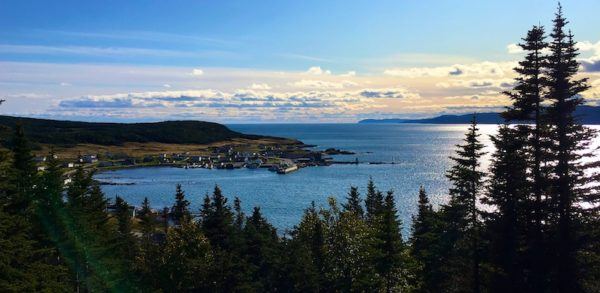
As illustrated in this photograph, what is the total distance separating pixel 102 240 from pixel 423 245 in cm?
2837

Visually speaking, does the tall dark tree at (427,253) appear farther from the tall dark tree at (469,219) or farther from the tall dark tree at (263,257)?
the tall dark tree at (263,257)

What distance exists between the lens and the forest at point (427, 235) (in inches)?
1105

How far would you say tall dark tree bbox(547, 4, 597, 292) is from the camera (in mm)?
28516

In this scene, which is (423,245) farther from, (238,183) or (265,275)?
(238,183)

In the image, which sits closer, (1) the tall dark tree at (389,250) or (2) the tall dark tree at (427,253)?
(1) the tall dark tree at (389,250)

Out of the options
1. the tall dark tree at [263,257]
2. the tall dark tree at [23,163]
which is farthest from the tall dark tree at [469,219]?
the tall dark tree at [23,163]

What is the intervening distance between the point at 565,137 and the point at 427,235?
17482 millimetres

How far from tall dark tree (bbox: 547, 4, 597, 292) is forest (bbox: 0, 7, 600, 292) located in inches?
2.8

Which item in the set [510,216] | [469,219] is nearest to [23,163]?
[469,219]

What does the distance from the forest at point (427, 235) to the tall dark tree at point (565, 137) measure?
71mm

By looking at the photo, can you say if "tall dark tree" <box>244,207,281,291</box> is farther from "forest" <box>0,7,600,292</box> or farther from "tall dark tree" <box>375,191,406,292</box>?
"tall dark tree" <box>375,191,406,292</box>

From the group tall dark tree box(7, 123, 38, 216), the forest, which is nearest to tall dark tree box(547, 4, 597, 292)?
the forest

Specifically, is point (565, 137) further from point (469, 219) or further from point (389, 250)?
point (389, 250)

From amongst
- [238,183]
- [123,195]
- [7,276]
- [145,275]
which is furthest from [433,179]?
[7,276]
